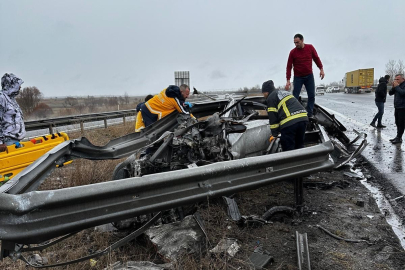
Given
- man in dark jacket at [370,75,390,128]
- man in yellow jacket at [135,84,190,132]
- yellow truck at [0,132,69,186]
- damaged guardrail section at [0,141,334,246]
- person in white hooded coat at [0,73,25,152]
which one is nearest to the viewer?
damaged guardrail section at [0,141,334,246]

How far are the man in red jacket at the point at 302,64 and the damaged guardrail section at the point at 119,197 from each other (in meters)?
3.78

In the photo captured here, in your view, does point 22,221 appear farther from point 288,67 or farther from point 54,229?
point 288,67

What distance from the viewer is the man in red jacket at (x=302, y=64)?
5730 mm

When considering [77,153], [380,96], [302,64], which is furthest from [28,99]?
[380,96]

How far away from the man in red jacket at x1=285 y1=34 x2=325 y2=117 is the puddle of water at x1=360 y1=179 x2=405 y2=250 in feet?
7.12

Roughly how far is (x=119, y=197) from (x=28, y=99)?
788 inches

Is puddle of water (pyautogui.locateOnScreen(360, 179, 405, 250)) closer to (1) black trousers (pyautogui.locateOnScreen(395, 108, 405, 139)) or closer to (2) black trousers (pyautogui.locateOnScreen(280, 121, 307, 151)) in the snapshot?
(2) black trousers (pyautogui.locateOnScreen(280, 121, 307, 151))

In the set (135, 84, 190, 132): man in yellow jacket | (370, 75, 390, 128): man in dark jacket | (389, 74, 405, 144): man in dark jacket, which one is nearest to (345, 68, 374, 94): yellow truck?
(370, 75, 390, 128): man in dark jacket

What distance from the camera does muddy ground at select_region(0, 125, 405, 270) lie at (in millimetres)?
2426

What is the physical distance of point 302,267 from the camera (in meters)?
2.29

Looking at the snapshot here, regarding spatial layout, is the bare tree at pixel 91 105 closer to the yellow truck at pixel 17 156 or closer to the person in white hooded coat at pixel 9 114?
the yellow truck at pixel 17 156

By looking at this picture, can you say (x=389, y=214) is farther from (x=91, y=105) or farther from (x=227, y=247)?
(x=91, y=105)

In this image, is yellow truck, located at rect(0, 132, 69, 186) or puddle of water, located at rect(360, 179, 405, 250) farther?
yellow truck, located at rect(0, 132, 69, 186)

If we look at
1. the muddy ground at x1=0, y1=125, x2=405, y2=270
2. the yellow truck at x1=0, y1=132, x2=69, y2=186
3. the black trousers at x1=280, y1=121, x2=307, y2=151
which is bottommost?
the muddy ground at x1=0, y1=125, x2=405, y2=270
